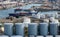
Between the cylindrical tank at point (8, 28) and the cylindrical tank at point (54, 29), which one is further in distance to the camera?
the cylindrical tank at point (54, 29)

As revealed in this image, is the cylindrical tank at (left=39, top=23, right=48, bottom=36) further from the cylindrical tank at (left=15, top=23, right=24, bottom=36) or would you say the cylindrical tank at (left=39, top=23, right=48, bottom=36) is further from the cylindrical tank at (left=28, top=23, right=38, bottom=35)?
the cylindrical tank at (left=15, top=23, right=24, bottom=36)

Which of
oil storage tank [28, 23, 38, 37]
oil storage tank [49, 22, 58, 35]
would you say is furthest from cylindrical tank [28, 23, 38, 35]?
oil storage tank [49, 22, 58, 35]

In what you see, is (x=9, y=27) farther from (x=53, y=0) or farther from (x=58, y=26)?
(x=53, y=0)

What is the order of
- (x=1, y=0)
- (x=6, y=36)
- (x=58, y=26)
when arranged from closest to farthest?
1. (x=6, y=36)
2. (x=58, y=26)
3. (x=1, y=0)

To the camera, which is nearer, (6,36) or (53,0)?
(6,36)

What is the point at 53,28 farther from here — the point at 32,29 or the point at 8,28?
the point at 8,28

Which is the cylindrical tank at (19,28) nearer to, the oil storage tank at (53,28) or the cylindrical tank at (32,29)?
the cylindrical tank at (32,29)

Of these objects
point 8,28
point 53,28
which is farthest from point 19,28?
point 53,28

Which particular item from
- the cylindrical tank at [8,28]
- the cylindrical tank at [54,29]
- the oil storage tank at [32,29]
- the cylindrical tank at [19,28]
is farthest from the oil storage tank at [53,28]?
the cylindrical tank at [8,28]

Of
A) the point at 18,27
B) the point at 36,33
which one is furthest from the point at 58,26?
the point at 18,27

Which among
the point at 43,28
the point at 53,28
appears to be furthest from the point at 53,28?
the point at 43,28

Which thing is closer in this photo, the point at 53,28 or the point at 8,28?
the point at 8,28
